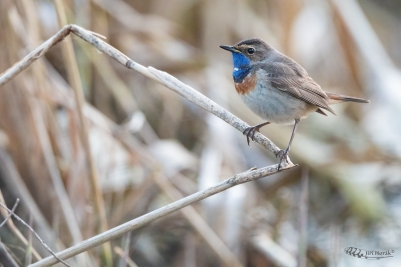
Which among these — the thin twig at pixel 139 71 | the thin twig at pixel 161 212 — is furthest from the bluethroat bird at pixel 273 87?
the thin twig at pixel 161 212

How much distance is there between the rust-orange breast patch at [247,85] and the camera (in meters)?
3.29

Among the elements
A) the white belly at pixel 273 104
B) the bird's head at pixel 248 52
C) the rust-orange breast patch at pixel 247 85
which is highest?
the bird's head at pixel 248 52

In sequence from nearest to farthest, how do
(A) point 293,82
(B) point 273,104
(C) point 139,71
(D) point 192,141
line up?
(C) point 139,71 < (B) point 273,104 < (A) point 293,82 < (D) point 192,141

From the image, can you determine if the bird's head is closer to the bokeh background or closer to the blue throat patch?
the blue throat patch

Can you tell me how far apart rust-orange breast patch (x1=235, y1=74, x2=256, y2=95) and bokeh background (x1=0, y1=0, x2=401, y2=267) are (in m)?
0.83

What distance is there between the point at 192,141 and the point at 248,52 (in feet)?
6.10

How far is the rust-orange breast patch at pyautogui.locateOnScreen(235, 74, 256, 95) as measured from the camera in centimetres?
329

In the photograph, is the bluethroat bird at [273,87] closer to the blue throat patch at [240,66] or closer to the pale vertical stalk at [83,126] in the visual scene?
the blue throat patch at [240,66]

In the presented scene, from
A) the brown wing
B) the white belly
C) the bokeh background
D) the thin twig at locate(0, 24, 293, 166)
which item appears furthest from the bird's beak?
the bokeh background

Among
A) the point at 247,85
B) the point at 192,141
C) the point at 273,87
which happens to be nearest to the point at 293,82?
the point at 273,87

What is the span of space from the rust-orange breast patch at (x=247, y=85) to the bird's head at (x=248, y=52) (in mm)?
167

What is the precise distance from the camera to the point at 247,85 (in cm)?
331

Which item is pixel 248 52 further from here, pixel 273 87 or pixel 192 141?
pixel 192 141

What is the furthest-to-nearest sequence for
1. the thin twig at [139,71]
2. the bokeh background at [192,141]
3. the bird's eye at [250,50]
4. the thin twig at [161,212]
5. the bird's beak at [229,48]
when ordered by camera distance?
the bokeh background at [192,141] → the bird's eye at [250,50] → the bird's beak at [229,48] → the thin twig at [139,71] → the thin twig at [161,212]
